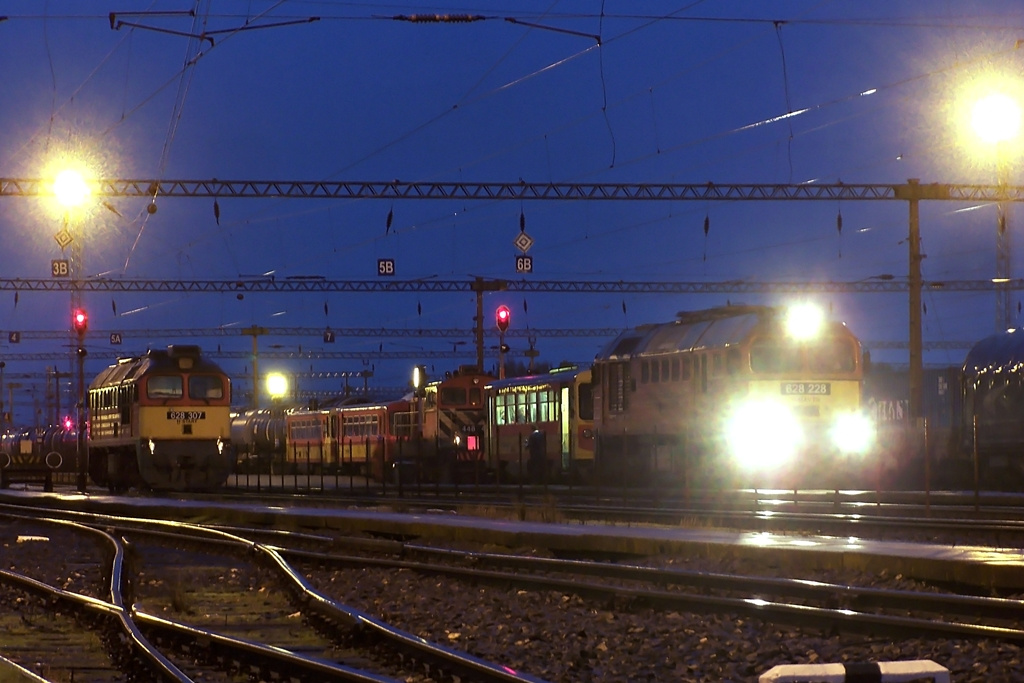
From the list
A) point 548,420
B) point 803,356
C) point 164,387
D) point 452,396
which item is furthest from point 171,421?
point 803,356

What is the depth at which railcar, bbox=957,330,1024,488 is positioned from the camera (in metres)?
29.6

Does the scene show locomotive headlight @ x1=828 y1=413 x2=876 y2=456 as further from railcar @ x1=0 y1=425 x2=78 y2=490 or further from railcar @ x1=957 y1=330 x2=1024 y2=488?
railcar @ x1=0 y1=425 x2=78 y2=490

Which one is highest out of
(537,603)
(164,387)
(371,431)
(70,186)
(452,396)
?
(70,186)

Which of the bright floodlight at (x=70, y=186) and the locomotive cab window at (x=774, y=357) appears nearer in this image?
the locomotive cab window at (x=774, y=357)

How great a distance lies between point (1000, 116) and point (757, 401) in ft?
25.0

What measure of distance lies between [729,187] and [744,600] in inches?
1181

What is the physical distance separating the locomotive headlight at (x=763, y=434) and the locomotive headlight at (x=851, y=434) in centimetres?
85

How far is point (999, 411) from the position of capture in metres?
30.4

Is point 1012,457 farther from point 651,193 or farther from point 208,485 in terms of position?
point 208,485

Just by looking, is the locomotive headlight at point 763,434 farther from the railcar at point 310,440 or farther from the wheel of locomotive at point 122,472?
the railcar at point 310,440

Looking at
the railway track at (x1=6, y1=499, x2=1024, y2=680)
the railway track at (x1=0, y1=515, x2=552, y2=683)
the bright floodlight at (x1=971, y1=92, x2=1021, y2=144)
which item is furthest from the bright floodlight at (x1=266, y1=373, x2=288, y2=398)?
the railway track at (x1=0, y1=515, x2=552, y2=683)

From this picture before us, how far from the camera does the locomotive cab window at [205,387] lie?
37906 mm

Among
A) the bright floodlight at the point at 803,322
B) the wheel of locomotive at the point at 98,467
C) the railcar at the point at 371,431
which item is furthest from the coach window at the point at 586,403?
the wheel of locomotive at the point at 98,467

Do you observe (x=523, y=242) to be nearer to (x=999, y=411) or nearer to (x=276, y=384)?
(x=999, y=411)
